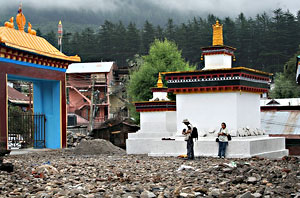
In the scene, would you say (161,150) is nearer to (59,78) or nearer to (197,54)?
(59,78)

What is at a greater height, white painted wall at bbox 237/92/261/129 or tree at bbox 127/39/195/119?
tree at bbox 127/39/195/119

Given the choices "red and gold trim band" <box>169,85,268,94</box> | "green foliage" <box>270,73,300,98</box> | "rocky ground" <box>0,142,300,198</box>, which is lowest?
"rocky ground" <box>0,142,300,198</box>

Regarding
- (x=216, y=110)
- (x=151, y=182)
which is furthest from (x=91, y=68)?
(x=151, y=182)

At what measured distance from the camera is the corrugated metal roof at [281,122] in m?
32.1

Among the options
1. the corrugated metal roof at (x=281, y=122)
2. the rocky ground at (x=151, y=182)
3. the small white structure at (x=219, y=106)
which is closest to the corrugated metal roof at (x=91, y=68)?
the corrugated metal roof at (x=281, y=122)

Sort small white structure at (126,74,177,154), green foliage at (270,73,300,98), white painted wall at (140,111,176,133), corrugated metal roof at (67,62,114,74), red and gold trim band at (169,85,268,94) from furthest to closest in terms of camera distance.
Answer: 1. corrugated metal roof at (67,62,114,74)
2. green foliage at (270,73,300,98)
3. white painted wall at (140,111,176,133)
4. small white structure at (126,74,177,154)
5. red and gold trim band at (169,85,268,94)

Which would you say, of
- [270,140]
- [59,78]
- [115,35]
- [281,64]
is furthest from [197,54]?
[270,140]

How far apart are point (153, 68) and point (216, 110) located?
2255 centimetres

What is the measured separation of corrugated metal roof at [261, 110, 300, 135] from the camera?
32.1 m

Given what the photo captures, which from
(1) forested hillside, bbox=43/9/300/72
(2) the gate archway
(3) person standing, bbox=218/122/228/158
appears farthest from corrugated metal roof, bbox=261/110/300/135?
(1) forested hillside, bbox=43/9/300/72

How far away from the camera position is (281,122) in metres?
33.5

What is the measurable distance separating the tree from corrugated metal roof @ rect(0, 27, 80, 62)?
15830 millimetres

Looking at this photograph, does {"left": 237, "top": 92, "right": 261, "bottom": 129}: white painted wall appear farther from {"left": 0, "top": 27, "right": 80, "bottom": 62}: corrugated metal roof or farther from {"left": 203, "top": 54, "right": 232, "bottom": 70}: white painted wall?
{"left": 0, "top": 27, "right": 80, "bottom": 62}: corrugated metal roof

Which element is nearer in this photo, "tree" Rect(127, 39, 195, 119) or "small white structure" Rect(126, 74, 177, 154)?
"small white structure" Rect(126, 74, 177, 154)
